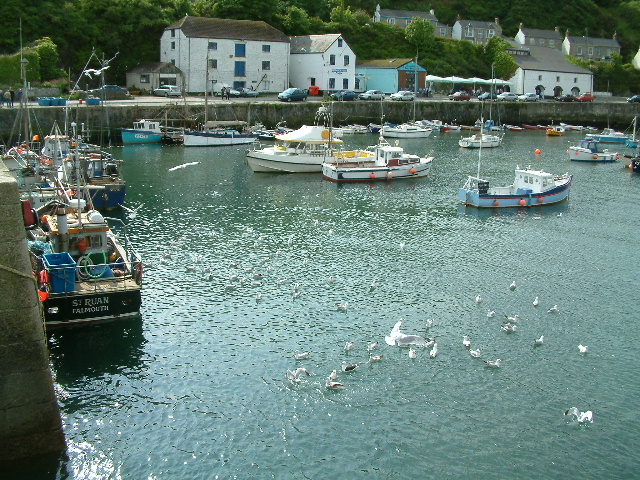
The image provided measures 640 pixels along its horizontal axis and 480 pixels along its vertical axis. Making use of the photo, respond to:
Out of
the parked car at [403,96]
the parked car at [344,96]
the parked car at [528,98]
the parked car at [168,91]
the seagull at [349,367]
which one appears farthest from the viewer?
the parked car at [528,98]

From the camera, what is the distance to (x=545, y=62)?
104 m

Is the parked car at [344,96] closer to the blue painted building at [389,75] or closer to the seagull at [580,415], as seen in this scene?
the blue painted building at [389,75]

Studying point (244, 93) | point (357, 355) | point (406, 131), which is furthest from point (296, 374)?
point (244, 93)

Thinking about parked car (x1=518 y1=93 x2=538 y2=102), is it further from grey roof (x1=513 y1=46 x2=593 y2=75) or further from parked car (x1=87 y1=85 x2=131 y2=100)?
parked car (x1=87 y1=85 x2=131 y2=100)

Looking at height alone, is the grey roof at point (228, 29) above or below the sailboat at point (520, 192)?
above

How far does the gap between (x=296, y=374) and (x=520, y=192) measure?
25553 mm

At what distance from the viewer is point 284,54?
8556cm

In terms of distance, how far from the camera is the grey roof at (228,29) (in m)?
79.2

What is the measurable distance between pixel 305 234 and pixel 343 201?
28.4 ft

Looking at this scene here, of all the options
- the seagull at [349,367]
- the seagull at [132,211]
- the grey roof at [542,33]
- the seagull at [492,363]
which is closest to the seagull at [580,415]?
the seagull at [492,363]

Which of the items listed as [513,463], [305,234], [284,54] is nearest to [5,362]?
[513,463]

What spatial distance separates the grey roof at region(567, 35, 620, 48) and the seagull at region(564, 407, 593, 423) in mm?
114991

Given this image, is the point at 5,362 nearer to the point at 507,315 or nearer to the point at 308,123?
the point at 507,315

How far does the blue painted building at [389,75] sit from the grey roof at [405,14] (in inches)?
826
